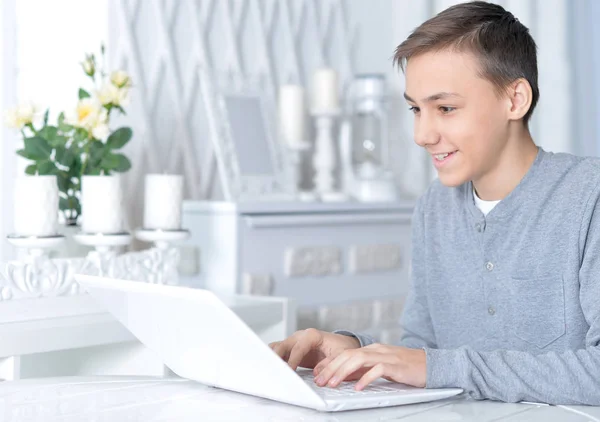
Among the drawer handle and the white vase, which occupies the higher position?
the drawer handle

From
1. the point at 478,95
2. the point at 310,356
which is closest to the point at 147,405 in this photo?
the point at 310,356

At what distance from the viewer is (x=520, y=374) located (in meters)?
1.02

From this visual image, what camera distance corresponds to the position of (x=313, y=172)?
261 centimetres

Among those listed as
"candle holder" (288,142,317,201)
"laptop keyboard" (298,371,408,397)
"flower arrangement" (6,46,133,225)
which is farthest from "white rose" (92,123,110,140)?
"laptop keyboard" (298,371,408,397)

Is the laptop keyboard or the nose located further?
the nose

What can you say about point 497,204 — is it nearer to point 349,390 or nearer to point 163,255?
point 349,390

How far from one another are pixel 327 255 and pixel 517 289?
3.39ft

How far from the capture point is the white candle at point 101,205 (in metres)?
1.70

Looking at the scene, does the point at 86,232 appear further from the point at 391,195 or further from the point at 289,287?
the point at 391,195

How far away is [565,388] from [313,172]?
5.38 ft

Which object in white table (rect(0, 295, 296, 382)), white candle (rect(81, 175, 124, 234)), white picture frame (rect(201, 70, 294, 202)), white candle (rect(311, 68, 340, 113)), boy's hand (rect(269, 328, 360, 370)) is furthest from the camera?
white candle (rect(311, 68, 340, 113))

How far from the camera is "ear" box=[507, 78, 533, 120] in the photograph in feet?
4.19

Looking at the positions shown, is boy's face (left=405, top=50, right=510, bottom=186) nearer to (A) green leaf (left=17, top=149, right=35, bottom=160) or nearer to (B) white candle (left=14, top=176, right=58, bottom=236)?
(B) white candle (left=14, top=176, right=58, bottom=236)

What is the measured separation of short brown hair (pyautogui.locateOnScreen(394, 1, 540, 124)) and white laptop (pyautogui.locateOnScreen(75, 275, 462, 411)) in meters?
0.47
